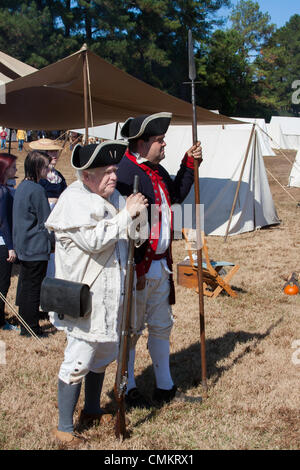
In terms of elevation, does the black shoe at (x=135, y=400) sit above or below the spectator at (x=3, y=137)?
below

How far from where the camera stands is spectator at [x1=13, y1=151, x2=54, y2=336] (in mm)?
4391

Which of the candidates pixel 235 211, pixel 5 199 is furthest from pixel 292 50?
pixel 5 199

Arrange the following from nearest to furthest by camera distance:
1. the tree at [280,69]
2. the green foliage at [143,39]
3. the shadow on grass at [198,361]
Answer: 1. the shadow on grass at [198,361]
2. the green foliage at [143,39]
3. the tree at [280,69]

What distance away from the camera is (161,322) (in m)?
3.29

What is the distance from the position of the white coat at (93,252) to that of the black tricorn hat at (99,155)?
5.4 inches

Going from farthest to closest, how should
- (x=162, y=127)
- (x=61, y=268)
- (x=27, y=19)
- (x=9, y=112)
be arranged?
(x=27, y=19) < (x=9, y=112) < (x=162, y=127) < (x=61, y=268)

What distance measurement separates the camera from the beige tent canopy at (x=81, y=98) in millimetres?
5059

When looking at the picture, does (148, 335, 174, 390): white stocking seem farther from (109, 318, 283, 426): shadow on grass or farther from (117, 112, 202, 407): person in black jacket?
(109, 318, 283, 426): shadow on grass

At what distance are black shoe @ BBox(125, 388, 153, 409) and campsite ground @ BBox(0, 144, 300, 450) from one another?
0.07 m

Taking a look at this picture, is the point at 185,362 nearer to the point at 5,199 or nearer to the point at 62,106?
the point at 5,199

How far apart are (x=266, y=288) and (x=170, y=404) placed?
322cm

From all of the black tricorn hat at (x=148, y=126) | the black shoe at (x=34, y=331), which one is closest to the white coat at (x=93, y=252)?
the black tricorn hat at (x=148, y=126)

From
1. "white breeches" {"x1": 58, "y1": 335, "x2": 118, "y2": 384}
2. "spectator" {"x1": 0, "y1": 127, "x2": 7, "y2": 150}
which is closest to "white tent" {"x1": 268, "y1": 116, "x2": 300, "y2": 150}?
→ "spectator" {"x1": 0, "y1": 127, "x2": 7, "y2": 150}

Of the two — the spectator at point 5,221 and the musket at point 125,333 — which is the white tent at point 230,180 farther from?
the musket at point 125,333
